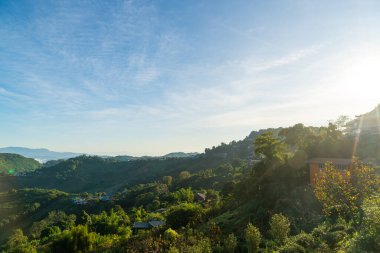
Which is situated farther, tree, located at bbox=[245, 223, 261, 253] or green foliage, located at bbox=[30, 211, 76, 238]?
green foliage, located at bbox=[30, 211, 76, 238]

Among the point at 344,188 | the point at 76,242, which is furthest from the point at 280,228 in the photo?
the point at 76,242

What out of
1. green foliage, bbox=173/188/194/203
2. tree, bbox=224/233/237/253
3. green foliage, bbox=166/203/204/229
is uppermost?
tree, bbox=224/233/237/253

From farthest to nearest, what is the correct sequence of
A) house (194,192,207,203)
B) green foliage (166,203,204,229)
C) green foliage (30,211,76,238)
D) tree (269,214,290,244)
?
1. green foliage (30,211,76,238)
2. house (194,192,207,203)
3. green foliage (166,203,204,229)
4. tree (269,214,290,244)

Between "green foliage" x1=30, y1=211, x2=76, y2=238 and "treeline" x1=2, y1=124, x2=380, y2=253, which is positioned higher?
"treeline" x1=2, y1=124, x2=380, y2=253

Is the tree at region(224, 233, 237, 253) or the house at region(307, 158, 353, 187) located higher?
the house at region(307, 158, 353, 187)

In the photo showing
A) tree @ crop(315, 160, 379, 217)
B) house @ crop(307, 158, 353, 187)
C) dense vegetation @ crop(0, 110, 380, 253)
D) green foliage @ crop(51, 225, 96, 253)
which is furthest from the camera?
green foliage @ crop(51, 225, 96, 253)

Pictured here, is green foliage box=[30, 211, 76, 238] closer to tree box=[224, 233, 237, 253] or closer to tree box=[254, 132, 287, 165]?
tree box=[254, 132, 287, 165]

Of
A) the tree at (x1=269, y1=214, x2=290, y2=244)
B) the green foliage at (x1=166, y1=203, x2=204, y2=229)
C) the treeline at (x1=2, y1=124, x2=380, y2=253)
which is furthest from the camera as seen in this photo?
the green foliage at (x1=166, y1=203, x2=204, y2=229)

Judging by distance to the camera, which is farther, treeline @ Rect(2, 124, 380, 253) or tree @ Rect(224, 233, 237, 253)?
tree @ Rect(224, 233, 237, 253)

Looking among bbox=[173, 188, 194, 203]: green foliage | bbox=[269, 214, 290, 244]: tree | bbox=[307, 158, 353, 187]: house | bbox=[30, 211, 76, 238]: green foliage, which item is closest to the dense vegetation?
bbox=[269, 214, 290, 244]: tree

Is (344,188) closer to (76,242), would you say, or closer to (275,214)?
(275,214)

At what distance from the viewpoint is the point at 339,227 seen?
15125mm

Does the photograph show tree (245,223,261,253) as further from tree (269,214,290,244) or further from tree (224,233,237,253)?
Result: tree (269,214,290,244)

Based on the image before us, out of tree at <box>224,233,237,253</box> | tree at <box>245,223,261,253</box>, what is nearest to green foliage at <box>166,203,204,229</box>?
tree at <box>224,233,237,253</box>
